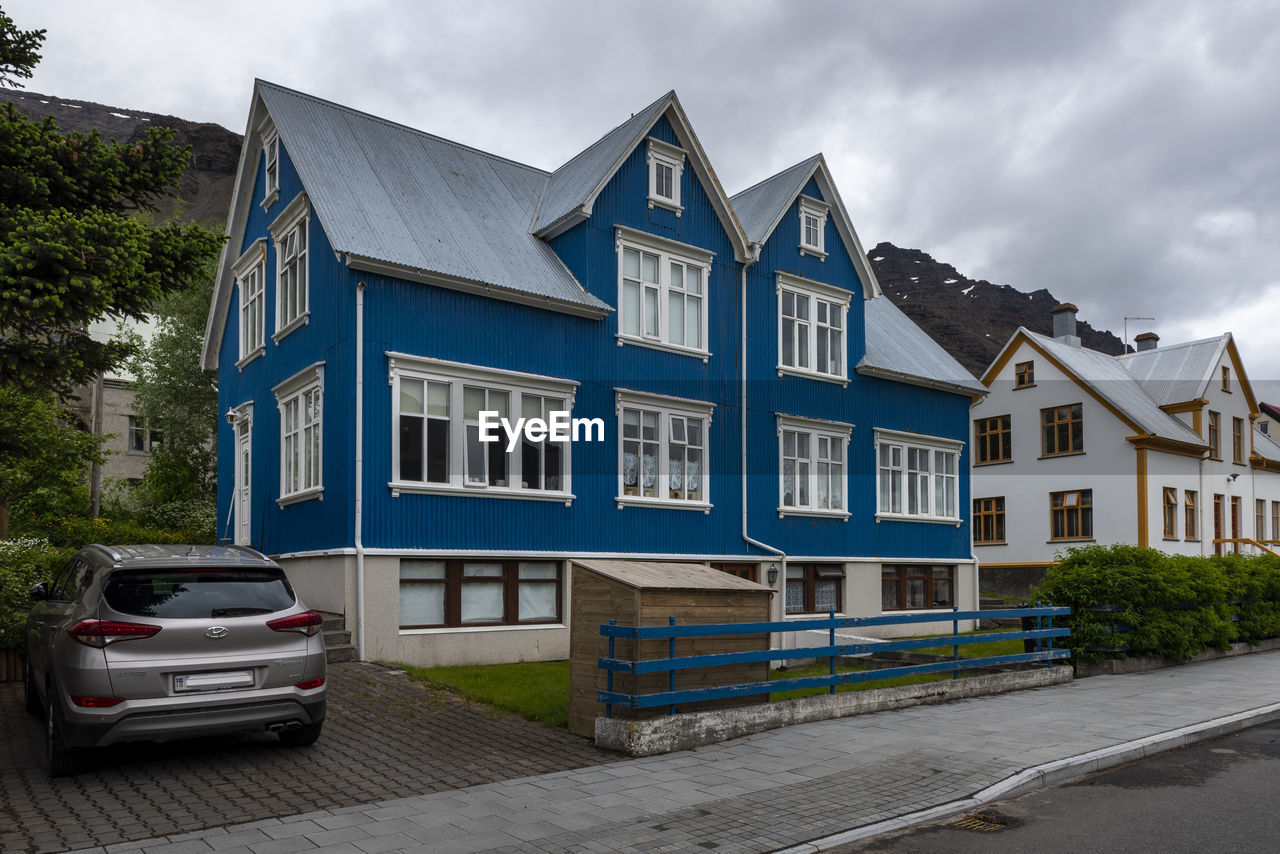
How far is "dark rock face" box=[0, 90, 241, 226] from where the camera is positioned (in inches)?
5344

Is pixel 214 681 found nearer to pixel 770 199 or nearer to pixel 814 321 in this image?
pixel 814 321

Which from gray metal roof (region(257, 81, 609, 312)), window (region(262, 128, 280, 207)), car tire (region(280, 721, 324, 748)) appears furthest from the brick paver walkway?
window (region(262, 128, 280, 207))

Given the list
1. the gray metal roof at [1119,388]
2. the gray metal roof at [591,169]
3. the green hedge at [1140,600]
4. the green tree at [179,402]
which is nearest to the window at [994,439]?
the gray metal roof at [1119,388]

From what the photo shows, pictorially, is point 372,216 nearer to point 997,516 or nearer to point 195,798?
point 195,798

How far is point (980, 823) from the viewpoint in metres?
7.66

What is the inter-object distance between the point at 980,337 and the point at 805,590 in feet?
404

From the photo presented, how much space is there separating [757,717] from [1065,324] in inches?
1507

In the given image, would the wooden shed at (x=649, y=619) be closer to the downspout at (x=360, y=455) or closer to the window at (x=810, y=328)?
the downspout at (x=360, y=455)

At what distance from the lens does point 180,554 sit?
918cm

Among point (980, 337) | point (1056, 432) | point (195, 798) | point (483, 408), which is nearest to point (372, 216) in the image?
point (483, 408)

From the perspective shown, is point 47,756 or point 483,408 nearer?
point 47,756

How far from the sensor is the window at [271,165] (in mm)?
19531

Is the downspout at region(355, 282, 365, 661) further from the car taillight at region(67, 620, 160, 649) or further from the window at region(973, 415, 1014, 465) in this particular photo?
the window at region(973, 415, 1014, 465)

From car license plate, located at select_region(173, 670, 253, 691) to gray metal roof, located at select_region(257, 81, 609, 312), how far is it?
8.52 metres
